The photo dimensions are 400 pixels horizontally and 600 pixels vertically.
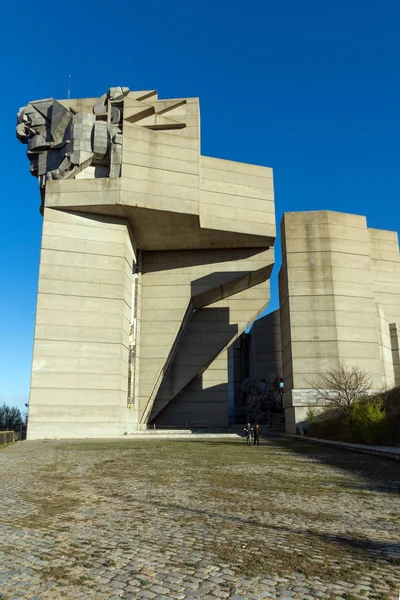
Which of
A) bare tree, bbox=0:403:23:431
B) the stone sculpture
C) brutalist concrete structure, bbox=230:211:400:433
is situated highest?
the stone sculpture

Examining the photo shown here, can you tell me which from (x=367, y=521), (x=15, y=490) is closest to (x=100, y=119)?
(x=15, y=490)

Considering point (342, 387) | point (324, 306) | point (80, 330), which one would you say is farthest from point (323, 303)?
point (80, 330)

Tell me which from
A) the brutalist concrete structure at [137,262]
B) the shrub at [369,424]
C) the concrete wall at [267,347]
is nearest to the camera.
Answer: the shrub at [369,424]

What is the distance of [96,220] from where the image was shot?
30000 millimetres

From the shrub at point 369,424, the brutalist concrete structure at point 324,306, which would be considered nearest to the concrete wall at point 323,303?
the brutalist concrete structure at point 324,306

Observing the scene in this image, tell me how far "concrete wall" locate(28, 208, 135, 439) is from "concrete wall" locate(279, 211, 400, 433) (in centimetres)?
1105

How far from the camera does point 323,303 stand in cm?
2934

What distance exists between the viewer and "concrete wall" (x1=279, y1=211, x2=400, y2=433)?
28.6 m

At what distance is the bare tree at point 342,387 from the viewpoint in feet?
79.8

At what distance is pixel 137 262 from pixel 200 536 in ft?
106

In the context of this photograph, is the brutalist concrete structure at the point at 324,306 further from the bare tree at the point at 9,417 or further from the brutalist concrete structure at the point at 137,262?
the bare tree at the point at 9,417

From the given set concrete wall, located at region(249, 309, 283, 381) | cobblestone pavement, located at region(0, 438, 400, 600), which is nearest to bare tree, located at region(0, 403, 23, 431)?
→ concrete wall, located at region(249, 309, 283, 381)

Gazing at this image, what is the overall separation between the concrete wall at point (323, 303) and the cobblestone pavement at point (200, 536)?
61.8ft

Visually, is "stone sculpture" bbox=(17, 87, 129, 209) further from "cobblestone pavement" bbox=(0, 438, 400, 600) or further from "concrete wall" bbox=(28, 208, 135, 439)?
"cobblestone pavement" bbox=(0, 438, 400, 600)
